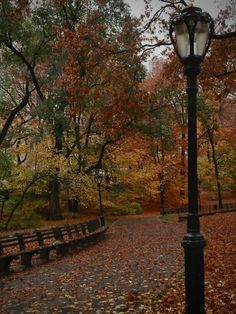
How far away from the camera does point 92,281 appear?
1118 centimetres

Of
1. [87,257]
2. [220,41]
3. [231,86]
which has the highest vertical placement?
[220,41]

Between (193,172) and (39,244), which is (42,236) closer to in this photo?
(39,244)

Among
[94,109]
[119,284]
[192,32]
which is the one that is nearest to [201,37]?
[192,32]

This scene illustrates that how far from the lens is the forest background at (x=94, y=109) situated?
16.1 m

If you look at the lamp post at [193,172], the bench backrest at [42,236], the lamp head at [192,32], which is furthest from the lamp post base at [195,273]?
the bench backrest at [42,236]

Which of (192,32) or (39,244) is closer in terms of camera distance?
(192,32)

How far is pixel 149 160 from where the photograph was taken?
4334 cm

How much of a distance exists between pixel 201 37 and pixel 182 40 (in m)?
0.23

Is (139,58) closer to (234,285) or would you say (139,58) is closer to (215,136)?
(234,285)

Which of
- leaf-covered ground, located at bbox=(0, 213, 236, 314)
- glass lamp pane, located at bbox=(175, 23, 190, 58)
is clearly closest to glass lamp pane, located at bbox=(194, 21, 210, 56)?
glass lamp pane, located at bbox=(175, 23, 190, 58)

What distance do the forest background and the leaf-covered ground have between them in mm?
5230

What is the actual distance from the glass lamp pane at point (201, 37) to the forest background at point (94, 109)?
8722mm

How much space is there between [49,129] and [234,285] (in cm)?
2430

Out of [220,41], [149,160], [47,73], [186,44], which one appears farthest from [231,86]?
[149,160]
